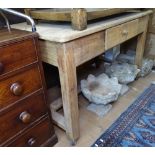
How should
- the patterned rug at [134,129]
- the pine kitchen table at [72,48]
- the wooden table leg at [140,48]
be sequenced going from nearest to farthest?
1. the pine kitchen table at [72,48]
2. the patterned rug at [134,129]
3. the wooden table leg at [140,48]

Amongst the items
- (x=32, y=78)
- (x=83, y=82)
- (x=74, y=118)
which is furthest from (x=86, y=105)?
(x=32, y=78)

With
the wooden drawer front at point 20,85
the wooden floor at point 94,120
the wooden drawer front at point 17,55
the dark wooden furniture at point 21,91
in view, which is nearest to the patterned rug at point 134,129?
the wooden floor at point 94,120

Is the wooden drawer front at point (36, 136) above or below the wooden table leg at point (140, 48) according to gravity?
below

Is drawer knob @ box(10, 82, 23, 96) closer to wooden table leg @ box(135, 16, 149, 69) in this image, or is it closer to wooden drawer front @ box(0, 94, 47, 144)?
wooden drawer front @ box(0, 94, 47, 144)

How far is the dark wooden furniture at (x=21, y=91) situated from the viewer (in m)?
0.69

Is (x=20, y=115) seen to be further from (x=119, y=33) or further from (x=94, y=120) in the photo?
(x=119, y=33)

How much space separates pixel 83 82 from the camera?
143cm

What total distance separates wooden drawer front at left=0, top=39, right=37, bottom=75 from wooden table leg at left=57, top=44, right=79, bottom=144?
12cm

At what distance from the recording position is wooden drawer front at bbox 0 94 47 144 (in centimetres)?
76

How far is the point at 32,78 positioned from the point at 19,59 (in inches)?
4.7

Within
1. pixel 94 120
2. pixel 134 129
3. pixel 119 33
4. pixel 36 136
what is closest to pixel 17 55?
pixel 36 136

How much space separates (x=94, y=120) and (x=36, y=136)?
45 centimetres

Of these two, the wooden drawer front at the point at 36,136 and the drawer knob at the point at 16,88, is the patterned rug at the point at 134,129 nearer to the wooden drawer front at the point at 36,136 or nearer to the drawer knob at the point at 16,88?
the wooden drawer front at the point at 36,136
